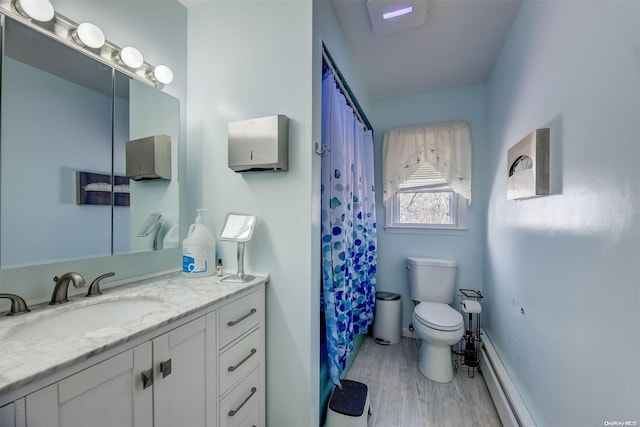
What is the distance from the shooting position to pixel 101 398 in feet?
2.15

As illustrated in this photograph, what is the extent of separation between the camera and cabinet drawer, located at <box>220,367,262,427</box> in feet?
3.42

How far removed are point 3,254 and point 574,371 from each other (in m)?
2.08

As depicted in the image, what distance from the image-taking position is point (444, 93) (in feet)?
8.16

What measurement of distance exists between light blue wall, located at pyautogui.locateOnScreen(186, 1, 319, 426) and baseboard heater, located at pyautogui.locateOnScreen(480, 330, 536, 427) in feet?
3.42

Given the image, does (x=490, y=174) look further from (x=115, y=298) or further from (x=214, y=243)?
(x=115, y=298)

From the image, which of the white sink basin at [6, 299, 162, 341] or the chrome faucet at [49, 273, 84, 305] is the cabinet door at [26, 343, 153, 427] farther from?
the chrome faucet at [49, 273, 84, 305]

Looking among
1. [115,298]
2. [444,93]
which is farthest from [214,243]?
[444,93]

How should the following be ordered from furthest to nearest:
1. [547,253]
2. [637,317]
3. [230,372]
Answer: [547,253]
[230,372]
[637,317]

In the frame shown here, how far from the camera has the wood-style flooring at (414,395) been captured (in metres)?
1.54

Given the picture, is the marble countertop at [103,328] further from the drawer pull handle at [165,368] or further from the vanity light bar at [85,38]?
the vanity light bar at [85,38]

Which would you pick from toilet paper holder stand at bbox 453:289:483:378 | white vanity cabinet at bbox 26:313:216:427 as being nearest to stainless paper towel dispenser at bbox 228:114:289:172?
white vanity cabinet at bbox 26:313:216:427

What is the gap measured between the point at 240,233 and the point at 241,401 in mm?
746

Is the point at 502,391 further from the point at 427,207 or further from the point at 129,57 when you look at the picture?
the point at 129,57

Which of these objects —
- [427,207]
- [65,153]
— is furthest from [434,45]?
[65,153]
